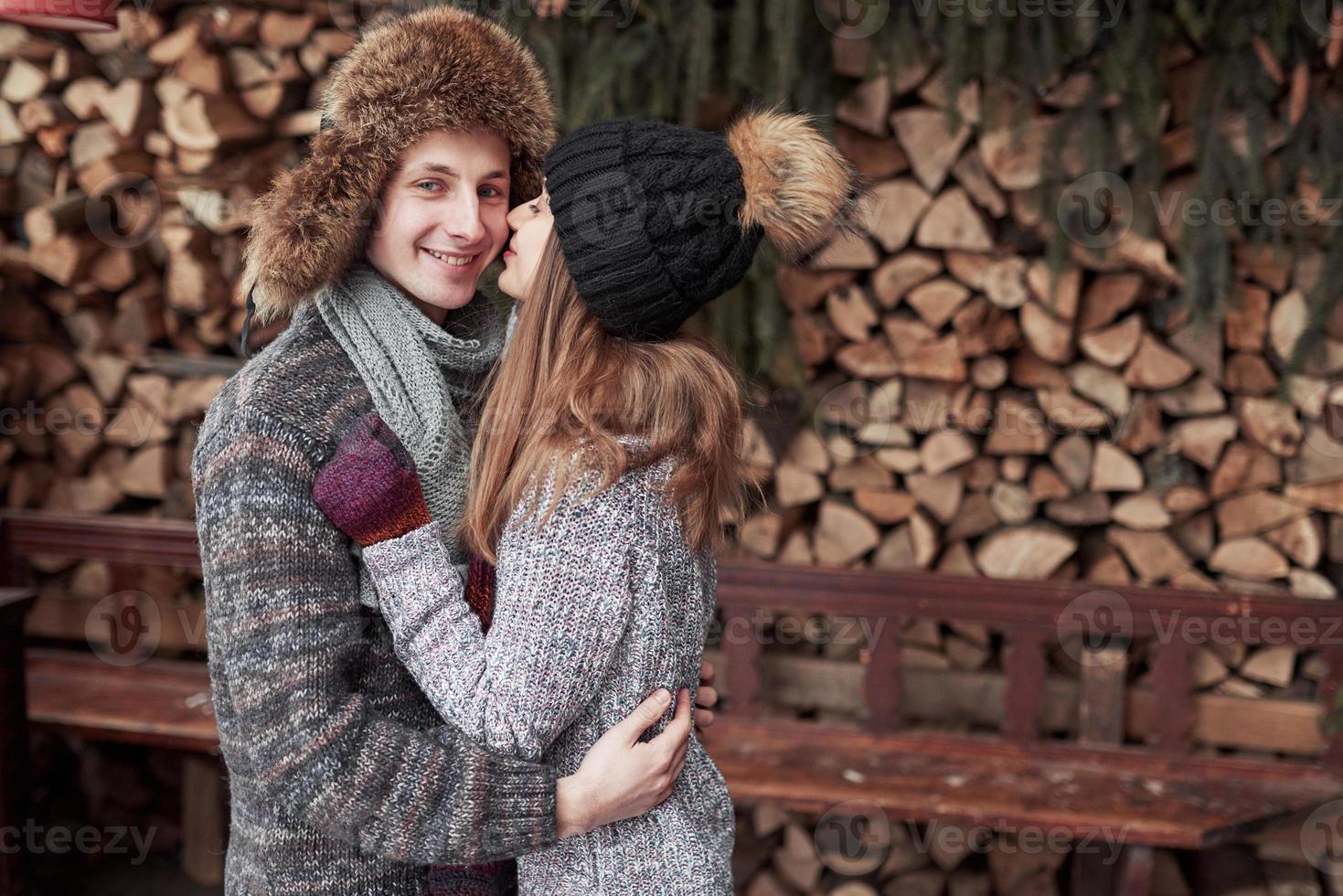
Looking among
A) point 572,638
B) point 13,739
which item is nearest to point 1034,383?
point 572,638

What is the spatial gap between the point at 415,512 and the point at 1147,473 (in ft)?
7.55

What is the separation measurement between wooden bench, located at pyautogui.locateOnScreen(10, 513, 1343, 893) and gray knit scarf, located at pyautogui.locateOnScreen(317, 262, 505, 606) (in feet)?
4.77

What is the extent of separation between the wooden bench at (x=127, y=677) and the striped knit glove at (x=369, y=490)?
1.85 metres

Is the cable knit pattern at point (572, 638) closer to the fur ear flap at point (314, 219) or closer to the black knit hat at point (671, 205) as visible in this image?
the black knit hat at point (671, 205)

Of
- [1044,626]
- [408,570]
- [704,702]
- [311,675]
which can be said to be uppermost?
[408,570]

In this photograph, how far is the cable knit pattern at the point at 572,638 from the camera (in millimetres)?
1404

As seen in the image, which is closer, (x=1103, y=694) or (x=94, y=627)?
(x=1103, y=694)

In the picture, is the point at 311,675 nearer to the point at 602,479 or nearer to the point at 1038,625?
the point at 602,479

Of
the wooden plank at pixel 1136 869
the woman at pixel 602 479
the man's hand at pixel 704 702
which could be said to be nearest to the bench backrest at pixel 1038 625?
the wooden plank at pixel 1136 869

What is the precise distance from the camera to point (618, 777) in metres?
1.47

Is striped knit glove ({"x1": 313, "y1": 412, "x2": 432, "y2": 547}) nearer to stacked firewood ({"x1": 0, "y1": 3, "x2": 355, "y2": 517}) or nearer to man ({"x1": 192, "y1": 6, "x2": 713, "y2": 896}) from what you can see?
man ({"x1": 192, "y1": 6, "x2": 713, "y2": 896})

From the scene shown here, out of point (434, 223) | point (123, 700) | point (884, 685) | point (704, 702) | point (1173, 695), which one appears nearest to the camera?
point (434, 223)

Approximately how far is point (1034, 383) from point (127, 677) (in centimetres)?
266

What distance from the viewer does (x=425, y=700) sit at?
5.18 ft
